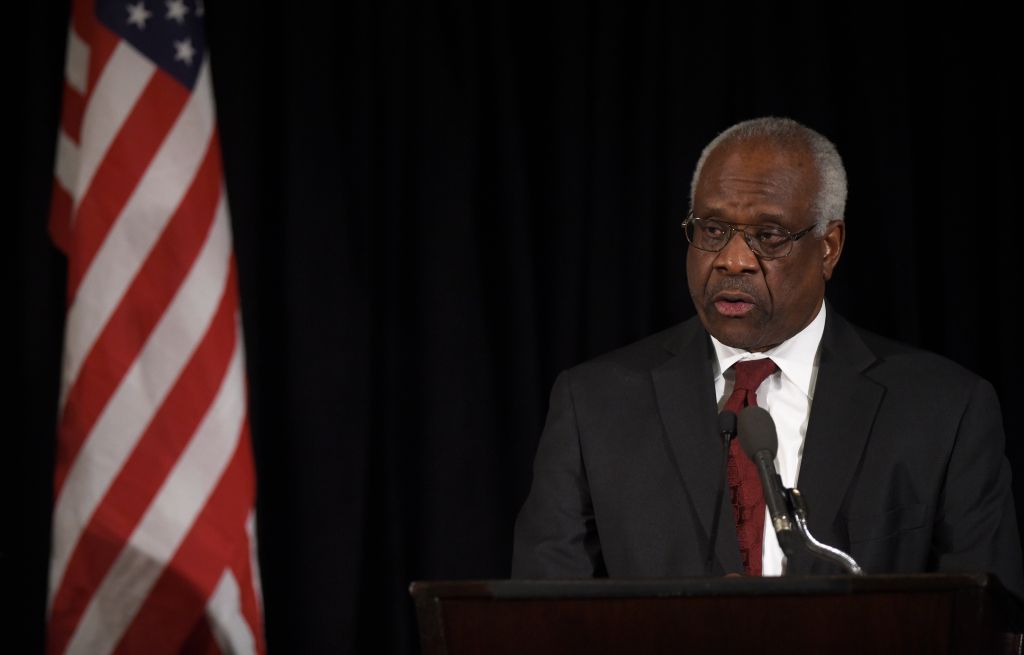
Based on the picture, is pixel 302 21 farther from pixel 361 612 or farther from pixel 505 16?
pixel 361 612

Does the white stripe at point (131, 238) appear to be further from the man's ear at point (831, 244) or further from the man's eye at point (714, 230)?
the man's ear at point (831, 244)

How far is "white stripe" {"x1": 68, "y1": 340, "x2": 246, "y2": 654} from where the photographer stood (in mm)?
2465

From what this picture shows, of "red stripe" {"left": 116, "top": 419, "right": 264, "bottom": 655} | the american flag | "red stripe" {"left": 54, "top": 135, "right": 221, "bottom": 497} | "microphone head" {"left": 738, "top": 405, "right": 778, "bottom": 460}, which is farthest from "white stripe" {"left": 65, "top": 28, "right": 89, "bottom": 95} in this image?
"microphone head" {"left": 738, "top": 405, "right": 778, "bottom": 460}

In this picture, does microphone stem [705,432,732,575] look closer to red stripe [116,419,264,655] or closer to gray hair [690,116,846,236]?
gray hair [690,116,846,236]

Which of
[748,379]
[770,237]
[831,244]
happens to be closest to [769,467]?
[748,379]

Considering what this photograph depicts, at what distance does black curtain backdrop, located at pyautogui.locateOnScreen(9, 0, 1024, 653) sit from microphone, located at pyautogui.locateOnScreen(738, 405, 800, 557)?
146 centimetres

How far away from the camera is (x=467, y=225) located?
3098mm

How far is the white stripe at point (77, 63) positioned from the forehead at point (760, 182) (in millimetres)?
1445

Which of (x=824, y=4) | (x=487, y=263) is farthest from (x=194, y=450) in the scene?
(x=824, y=4)

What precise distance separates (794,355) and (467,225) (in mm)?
1015

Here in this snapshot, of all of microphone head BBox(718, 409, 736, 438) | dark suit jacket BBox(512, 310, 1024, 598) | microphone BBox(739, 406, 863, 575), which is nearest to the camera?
microphone BBox(739, 406, 863, 575)

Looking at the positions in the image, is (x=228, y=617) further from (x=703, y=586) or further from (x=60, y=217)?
(x=703, y=586)

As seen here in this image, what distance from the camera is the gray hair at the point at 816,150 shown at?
2439 millimetres

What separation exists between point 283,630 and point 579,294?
1161 millimetres
